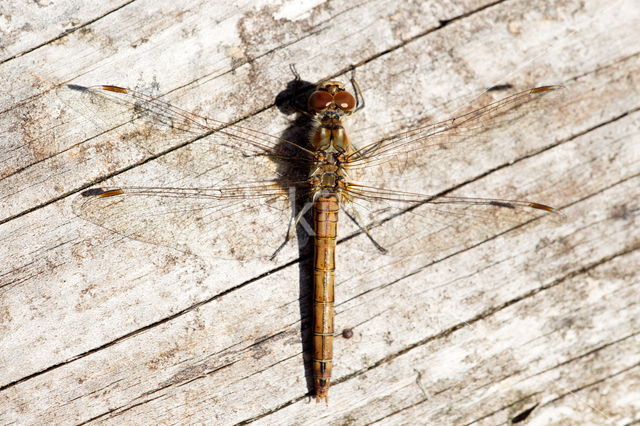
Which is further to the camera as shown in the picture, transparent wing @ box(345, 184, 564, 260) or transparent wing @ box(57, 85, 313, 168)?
transparent wing @ box(345, 184, 564, 260)

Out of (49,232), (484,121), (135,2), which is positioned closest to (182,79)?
(135,2)

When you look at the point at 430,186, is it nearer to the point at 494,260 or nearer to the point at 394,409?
the point at 494,260

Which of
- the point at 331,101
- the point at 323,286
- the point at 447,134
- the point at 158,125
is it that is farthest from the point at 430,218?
the point at 158,125

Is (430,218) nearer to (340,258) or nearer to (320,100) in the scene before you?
(340,258)

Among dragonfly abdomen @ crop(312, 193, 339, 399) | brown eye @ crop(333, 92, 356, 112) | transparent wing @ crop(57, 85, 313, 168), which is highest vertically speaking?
transparent wing @ crop(57, 85, 313, 168)

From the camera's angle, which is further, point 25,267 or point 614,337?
point 614,337

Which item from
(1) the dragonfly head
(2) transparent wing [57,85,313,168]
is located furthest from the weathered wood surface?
(1) the dragonfly head

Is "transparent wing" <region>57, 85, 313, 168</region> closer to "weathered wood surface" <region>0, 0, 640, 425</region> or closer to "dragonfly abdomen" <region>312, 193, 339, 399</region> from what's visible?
"weathered wood surface" <region>0, 0, 640, 425</region>

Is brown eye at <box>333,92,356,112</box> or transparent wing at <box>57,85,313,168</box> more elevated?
transparent wing at <box>57,85,313,168</box>
